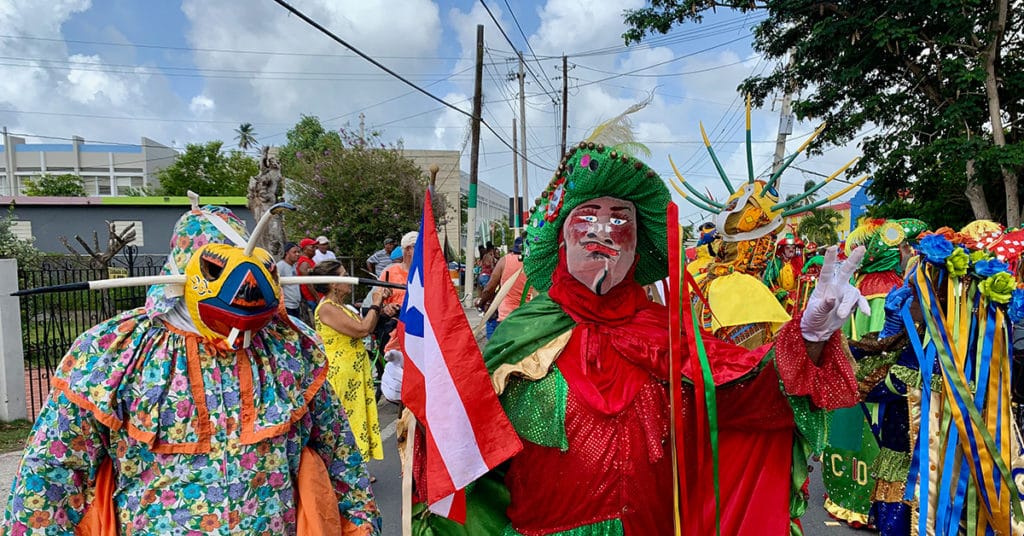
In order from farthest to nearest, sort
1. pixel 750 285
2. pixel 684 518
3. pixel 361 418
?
1. pixel 750 285
2. pixel 361 418
3. pixel 684 518

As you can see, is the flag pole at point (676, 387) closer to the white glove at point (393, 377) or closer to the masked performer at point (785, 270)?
the white glove at point (393, 377)

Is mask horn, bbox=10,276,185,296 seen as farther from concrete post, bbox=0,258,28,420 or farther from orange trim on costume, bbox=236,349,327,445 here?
concrete post, bbox=0,258,28,420

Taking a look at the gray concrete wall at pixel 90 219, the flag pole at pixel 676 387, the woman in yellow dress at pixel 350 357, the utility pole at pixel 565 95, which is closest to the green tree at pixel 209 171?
the gray concrete wall at pixel 90 219

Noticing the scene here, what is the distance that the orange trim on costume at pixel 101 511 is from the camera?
1794mm

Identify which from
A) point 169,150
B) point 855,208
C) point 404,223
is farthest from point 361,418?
point 169,150

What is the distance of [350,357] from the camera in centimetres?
478

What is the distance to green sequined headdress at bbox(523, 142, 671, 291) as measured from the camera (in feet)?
7.41

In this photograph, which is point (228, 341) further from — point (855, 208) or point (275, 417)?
point (855, 208)

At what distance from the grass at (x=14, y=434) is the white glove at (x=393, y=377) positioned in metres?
5.19

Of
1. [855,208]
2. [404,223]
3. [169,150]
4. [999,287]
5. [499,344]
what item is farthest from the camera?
[169,150]

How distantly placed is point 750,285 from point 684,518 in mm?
3561

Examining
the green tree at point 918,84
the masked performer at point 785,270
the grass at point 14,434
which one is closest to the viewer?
the grass at point 14,434

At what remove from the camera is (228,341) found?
72.8 inches

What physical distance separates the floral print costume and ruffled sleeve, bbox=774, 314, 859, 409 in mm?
3392
